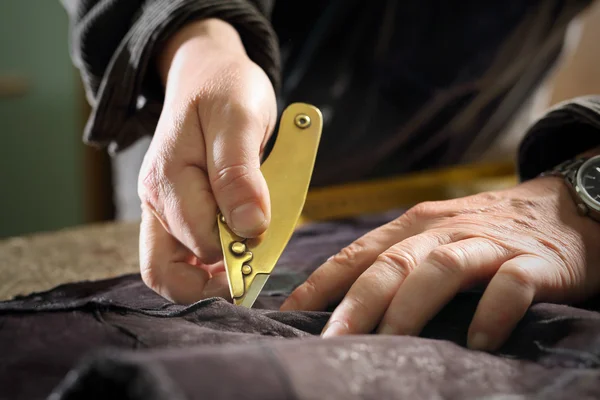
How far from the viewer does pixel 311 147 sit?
20.2 inches

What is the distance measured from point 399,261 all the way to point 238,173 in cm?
13

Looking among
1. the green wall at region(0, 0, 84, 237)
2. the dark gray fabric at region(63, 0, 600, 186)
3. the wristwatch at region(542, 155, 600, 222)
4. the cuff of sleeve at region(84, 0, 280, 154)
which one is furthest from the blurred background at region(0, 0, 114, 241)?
the wristwatch at region(542, 155, 600, 222)

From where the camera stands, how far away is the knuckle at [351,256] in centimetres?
47

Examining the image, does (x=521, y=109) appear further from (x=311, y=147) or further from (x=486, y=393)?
(x=486, y=393)

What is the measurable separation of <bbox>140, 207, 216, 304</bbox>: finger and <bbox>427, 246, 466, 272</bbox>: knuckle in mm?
176

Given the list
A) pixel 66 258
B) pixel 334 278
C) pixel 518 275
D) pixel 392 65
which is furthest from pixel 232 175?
pixel 392 65

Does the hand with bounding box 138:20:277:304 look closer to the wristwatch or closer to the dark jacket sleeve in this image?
the dark jacket sleeve

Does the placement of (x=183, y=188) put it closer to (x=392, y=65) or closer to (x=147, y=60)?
(x=147, y=60)

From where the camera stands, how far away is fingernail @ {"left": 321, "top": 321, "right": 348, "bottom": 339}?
381mm

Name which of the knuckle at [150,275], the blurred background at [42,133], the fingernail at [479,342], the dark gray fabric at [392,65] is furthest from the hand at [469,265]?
the blurred background at [42,133]

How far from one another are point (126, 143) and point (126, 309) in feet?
1.23

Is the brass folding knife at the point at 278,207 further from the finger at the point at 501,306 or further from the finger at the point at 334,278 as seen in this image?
the finger at the point at 501,306

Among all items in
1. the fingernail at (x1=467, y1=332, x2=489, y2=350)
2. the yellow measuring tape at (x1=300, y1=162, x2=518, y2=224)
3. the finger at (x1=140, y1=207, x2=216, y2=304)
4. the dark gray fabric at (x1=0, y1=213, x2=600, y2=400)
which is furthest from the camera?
the yellow measuring tape at (x1=300, y1=162, x2=518, y2=224)

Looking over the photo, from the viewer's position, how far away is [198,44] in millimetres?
588
